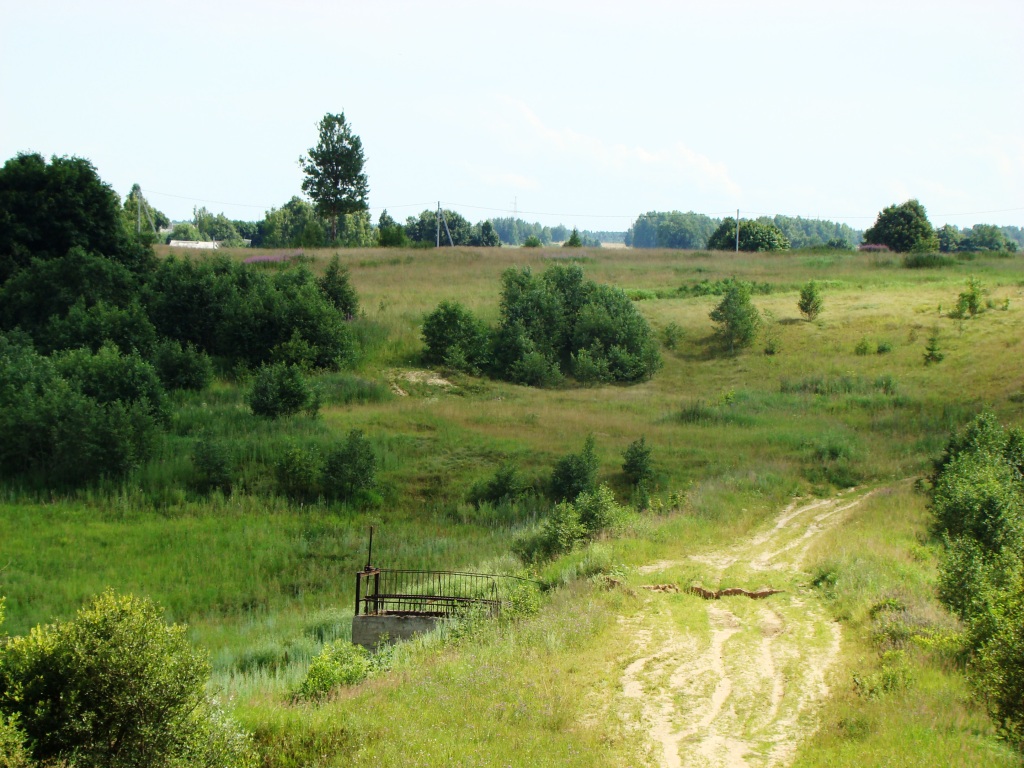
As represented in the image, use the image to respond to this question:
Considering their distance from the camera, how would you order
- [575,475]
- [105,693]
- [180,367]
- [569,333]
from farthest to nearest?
[569,333], [180,367], [575,475], [105,693]

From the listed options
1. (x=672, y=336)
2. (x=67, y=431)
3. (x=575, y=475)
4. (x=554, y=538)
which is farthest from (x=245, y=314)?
(x=554, y=538)

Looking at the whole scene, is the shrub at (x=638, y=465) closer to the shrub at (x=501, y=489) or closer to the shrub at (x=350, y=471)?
the shrub at (x=501, y=489)

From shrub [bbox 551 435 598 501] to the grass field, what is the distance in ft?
3.23

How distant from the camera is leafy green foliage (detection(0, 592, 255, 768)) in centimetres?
752

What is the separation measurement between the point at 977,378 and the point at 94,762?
118 feet

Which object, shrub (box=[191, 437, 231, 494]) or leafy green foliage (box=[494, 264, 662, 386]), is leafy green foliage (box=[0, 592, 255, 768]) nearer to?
shrub (box=[191, 437, 231, 494])

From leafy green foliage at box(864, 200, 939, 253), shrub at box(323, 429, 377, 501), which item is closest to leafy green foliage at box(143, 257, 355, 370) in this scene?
shrub at box(323, 429, 377, 501)

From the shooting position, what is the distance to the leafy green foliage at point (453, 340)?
4097 centimetres

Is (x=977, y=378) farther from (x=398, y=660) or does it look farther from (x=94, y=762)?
(x=94, y=762)

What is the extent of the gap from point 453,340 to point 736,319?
1446 centimetres

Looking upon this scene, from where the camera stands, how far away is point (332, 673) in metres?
11.7

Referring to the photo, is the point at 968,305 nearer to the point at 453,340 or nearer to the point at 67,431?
the point at 453,340

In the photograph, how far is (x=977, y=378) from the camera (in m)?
35.6

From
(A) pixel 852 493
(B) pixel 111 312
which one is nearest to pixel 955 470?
(A) pixel 852 493
